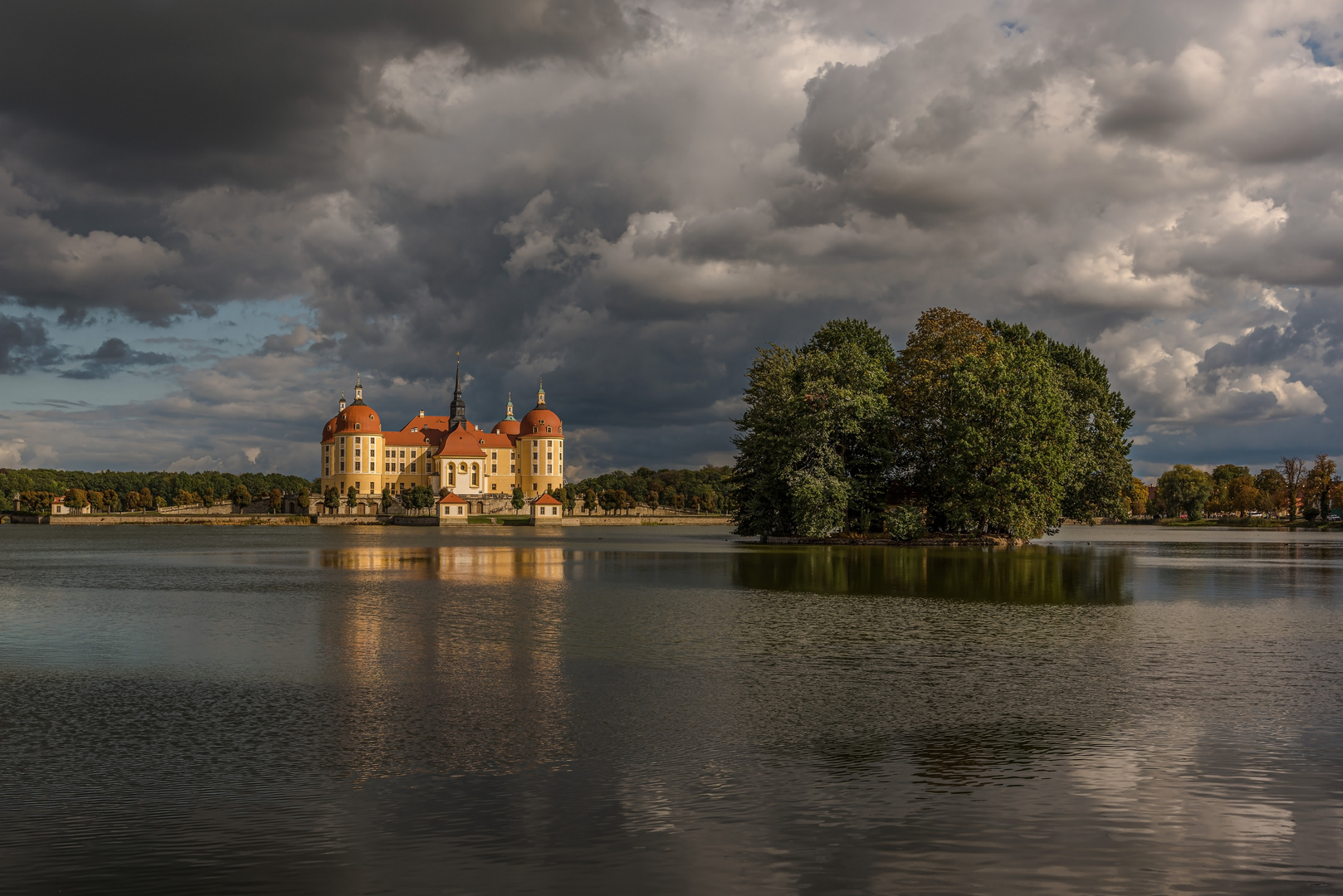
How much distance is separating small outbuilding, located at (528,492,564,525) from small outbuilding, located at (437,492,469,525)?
43.4 feet

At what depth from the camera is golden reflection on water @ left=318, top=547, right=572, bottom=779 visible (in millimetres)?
12539

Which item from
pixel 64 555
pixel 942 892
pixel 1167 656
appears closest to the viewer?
pixel 942 892

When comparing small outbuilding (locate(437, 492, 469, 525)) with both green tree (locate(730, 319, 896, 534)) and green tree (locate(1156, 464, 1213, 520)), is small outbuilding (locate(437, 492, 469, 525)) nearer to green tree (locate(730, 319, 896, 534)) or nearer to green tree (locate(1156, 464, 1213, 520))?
green tree (locate(730, 319, 896, 534))

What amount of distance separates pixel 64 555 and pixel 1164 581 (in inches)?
2483

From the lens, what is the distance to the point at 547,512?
A: 594 feet

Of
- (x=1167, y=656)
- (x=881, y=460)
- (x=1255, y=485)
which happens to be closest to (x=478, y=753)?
(x=1167, y=656)

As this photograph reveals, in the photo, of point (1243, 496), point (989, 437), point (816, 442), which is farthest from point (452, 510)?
point (1243, 496)

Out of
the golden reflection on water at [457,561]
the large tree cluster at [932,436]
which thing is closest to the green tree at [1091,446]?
the large tree cluster at [932,436]

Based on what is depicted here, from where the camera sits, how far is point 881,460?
7238 centimetres

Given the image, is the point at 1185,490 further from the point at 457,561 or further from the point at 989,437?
the point at 457,561

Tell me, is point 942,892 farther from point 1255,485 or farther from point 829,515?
point 1255,485

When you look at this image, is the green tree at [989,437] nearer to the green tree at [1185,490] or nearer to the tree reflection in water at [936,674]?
the tree reflection in water at [936,674]

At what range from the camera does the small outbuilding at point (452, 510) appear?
181 meters

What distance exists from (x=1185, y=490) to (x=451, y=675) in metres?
187
